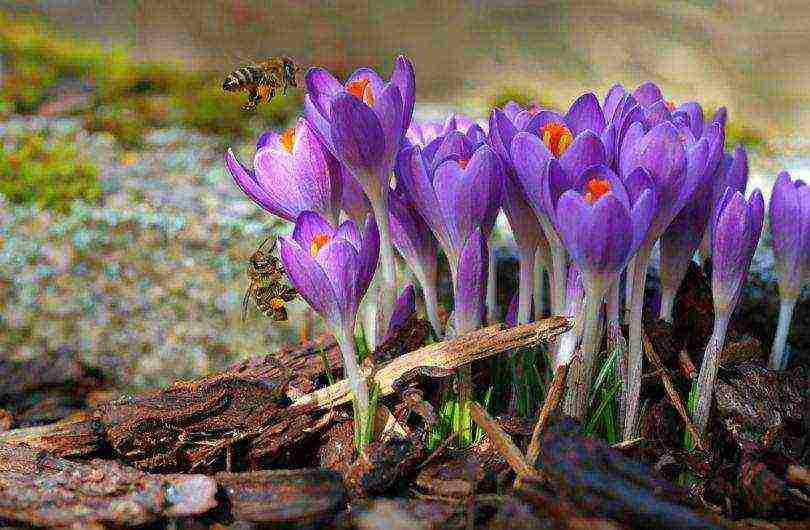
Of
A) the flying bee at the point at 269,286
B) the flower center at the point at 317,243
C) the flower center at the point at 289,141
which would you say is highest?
the flower center at the point at 289,141

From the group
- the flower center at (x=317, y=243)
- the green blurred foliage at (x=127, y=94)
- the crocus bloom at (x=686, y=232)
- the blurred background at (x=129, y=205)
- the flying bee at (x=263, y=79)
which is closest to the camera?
the flower center at (x=317, y=243)

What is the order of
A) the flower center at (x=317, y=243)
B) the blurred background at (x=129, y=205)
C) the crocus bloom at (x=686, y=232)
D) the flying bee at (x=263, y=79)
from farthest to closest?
1. the blurred background at (x=129, y=205)
2. the flying bee at (x=263, y=79)
3. the crocus bloom at (x=686, y=232)
4. the flower center at (x=317, y=243)

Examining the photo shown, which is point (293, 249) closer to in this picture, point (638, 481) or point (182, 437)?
point (182, 437)

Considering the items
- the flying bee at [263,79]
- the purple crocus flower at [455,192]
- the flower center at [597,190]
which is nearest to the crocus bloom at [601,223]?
the flower center at [597,190]

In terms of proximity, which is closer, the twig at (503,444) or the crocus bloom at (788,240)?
the twig at (503,444)

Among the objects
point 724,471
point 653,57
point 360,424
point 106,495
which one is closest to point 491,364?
point 360,424

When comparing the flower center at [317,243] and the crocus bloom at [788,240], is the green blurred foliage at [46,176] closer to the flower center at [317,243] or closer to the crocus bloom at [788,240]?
the flower center at [317,243]
